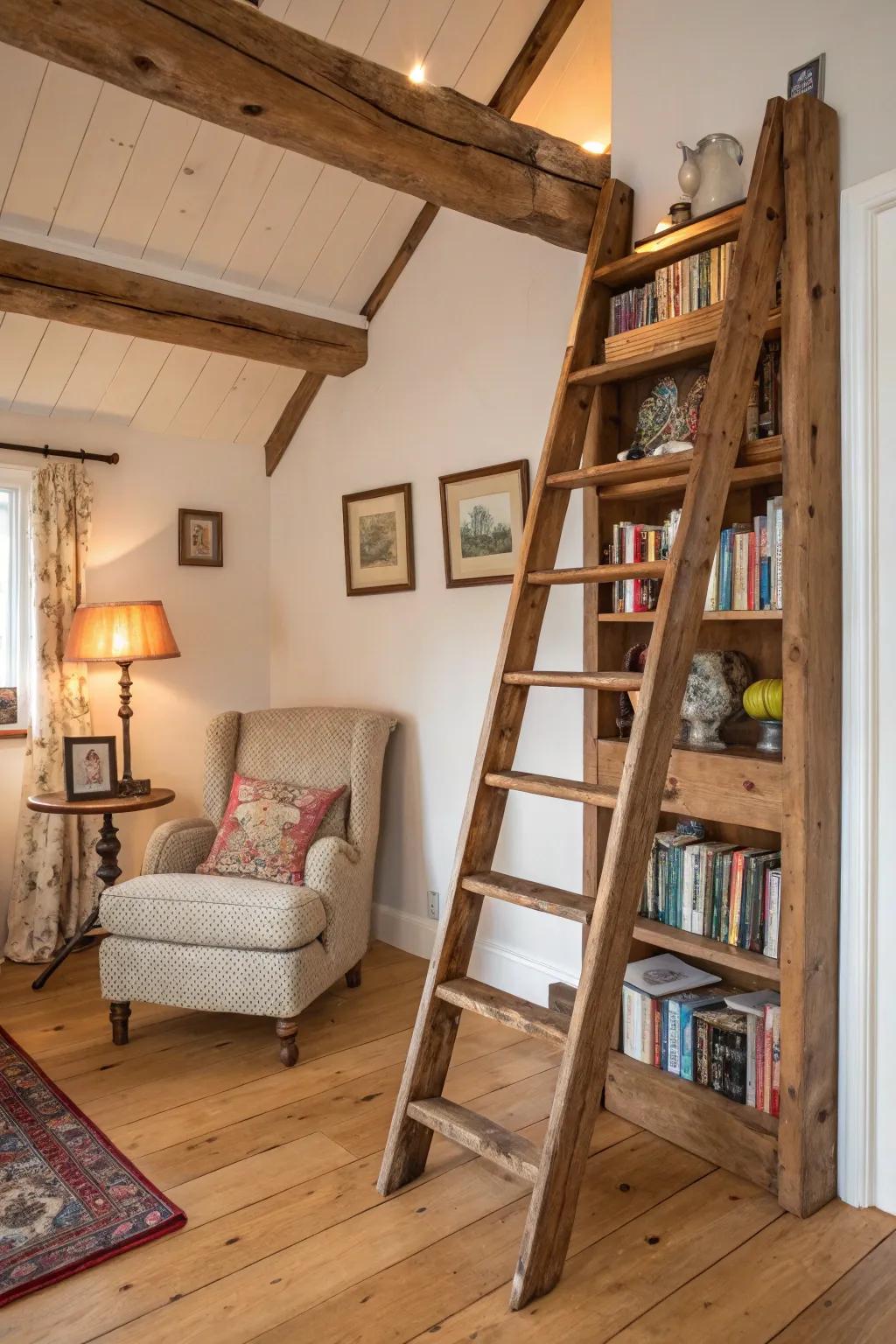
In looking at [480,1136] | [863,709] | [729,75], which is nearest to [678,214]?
[729,75]

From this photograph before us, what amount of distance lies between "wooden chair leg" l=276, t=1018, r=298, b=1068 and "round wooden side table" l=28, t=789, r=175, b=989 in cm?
93

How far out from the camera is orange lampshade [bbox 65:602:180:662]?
3.57 metres

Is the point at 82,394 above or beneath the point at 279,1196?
above

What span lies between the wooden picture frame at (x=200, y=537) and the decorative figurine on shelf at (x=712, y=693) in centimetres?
260

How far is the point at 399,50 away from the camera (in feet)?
10.3

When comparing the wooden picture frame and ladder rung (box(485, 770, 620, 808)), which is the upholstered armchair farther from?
the wooden picture frame

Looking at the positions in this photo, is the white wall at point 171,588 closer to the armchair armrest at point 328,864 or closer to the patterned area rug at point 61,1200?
the armchair armrest at point 328,864

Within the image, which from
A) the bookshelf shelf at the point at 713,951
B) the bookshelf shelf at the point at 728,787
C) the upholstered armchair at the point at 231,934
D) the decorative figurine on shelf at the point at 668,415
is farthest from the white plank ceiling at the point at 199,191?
the bookshelf shelf at the point at 713,951

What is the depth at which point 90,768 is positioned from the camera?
11.7ft

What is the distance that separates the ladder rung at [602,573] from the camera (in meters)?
2.02

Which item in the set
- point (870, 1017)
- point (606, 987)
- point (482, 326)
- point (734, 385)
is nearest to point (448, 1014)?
point (606, 987)

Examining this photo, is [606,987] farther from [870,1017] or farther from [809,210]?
[809,210]

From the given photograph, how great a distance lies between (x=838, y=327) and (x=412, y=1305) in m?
2.15

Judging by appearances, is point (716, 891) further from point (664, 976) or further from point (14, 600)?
point (14, 600)
